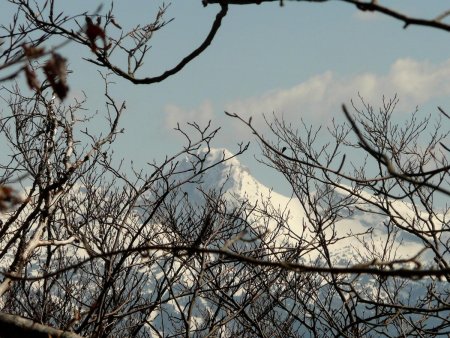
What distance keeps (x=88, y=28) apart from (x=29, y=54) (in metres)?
0.46

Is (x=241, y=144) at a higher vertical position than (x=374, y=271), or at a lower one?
higher

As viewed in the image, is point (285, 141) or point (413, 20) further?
point (285, 141)

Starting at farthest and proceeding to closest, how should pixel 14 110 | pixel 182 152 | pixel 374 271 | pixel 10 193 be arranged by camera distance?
pixel 14 110 → pixel 182 152 → pixel 10 193 → pixel 374 271

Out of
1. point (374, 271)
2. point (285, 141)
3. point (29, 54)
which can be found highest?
point (285, 141)

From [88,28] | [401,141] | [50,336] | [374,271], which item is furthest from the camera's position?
[401,141]

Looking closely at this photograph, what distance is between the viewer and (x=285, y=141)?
15.9m

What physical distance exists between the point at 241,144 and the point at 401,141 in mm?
7930

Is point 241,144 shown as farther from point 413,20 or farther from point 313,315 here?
point 413,20

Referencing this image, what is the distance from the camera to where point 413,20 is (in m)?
1.48

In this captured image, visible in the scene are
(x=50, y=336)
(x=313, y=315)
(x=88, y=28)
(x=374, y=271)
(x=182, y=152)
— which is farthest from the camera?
(x=313, y=315)

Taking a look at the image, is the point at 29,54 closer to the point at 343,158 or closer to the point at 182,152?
the point at 343,158

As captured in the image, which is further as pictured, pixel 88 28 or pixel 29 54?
pixel 88 28

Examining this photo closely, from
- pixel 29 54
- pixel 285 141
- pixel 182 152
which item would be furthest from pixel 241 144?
pixel 285 141

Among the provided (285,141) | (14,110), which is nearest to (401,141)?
(285,141)
